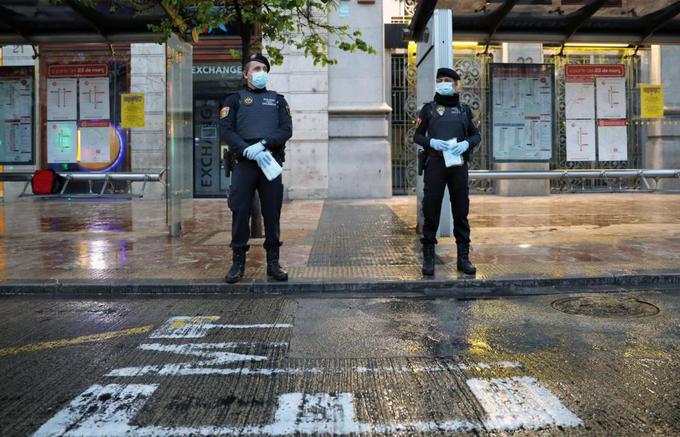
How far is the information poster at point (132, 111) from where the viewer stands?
41.5 feet

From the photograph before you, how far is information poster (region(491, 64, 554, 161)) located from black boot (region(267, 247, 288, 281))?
18.9ft

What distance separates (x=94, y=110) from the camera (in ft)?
37.2

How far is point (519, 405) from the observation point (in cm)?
323

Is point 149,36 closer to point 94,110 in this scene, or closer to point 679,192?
point 94,110

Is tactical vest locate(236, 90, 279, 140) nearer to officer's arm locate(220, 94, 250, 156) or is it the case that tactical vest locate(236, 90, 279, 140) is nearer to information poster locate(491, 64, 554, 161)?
officer's arm locate(220, 94, 250, 156)

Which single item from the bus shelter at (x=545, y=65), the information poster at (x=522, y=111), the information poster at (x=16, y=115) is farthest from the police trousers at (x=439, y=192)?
the information poster at (x=16, y=115)

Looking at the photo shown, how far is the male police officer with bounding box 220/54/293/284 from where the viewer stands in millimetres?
6371

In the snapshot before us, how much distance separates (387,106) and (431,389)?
1424cm

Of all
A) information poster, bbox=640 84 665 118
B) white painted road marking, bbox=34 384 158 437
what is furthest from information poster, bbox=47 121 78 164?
information poster, bbox=640 84 665 118

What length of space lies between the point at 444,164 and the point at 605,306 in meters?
2.25

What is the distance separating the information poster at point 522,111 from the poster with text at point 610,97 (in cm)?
110

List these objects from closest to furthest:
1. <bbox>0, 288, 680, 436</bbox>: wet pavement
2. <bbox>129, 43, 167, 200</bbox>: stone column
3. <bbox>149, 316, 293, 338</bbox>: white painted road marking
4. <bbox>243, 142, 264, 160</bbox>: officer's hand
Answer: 1. <bbox>0, 288, 680, 436</bbox>: wet pavement
2. <bbox>149, 316, 293, 338</bbox>: white painted road marking
3. <bbox>243, 142, 264, 160</bbox>: officer's hand
4. <bbox>129, 43, 167, 200</bbox>: stone column

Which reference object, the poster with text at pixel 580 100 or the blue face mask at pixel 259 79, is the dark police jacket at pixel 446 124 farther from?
the poster with text at pixel 580 100

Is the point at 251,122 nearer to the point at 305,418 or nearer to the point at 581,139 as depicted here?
the point at 305,418
